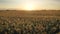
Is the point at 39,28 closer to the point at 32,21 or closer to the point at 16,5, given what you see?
the point at 32,21

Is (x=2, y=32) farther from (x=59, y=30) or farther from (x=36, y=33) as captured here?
(x=59, y=30)

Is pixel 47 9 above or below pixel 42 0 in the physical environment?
below

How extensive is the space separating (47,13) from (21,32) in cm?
37

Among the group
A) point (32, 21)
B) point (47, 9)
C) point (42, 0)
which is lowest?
point (32, 21)

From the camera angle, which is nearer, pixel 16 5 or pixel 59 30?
pixel 59 30

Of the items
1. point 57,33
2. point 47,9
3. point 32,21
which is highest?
point 47,9

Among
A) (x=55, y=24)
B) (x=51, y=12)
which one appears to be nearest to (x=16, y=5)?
(x=51, y=12)

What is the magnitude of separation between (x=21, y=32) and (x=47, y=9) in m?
0.47

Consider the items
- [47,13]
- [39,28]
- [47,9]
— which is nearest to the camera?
[39,28]

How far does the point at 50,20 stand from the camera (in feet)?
4.04

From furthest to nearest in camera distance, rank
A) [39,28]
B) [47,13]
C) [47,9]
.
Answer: [47,9]
[47,13]
[39,28]

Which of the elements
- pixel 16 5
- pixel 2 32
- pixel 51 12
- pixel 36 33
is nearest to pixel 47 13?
pixel 51 12

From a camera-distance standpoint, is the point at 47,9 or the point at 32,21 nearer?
the point at 32,21

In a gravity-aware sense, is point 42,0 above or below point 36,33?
above
